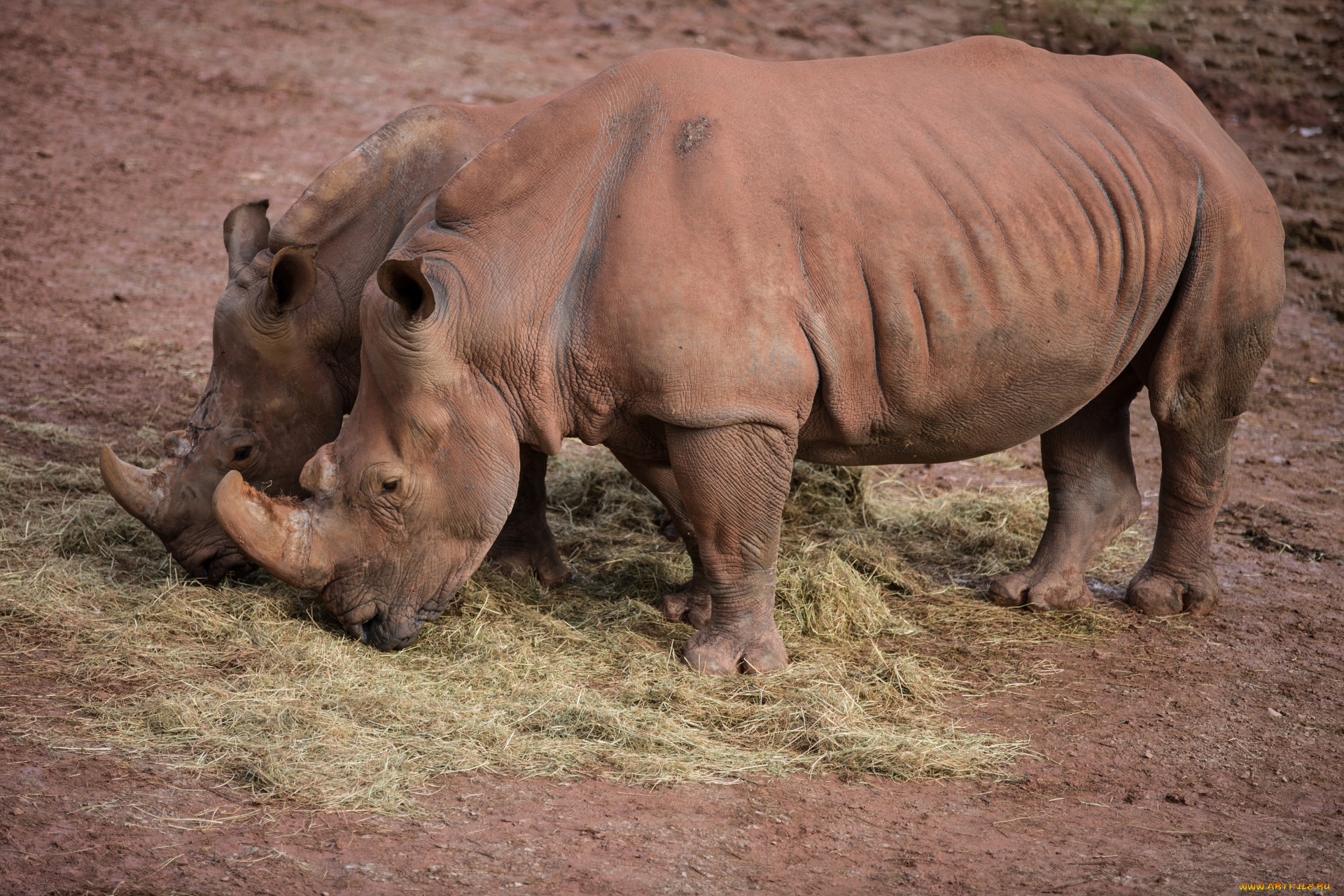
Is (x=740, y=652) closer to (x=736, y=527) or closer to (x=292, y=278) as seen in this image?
(x=736, y=527)

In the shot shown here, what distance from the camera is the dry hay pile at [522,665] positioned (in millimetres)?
4797

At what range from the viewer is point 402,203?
605cm

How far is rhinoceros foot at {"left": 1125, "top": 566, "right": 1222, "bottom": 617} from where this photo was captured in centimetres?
654

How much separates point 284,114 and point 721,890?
1228cm

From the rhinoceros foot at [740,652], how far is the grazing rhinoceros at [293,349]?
6.24ft

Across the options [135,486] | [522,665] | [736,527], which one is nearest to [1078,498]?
[736,527]

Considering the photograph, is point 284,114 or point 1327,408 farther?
point 284,114

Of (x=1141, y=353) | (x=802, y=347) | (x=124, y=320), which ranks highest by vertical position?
(x=802, y=347)

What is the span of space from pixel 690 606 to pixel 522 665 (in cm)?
92

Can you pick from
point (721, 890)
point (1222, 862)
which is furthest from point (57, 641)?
point (1222, 862)

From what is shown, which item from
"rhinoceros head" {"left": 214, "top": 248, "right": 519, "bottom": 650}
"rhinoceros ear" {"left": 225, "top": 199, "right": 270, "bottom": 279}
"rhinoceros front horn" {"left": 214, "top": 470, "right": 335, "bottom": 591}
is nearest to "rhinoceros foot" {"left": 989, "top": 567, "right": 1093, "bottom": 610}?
"rhinoceros head" {"left": 214, "top": 248, "right": 519, "bottom": 650}

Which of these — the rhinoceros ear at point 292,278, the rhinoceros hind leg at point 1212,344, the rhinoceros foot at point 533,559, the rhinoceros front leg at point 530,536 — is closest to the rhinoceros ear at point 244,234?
the rhinoceros ear at point 292,278

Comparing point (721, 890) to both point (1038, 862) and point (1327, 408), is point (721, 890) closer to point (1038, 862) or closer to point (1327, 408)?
point (1038, 862)

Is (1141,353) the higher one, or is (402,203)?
(402,203)
